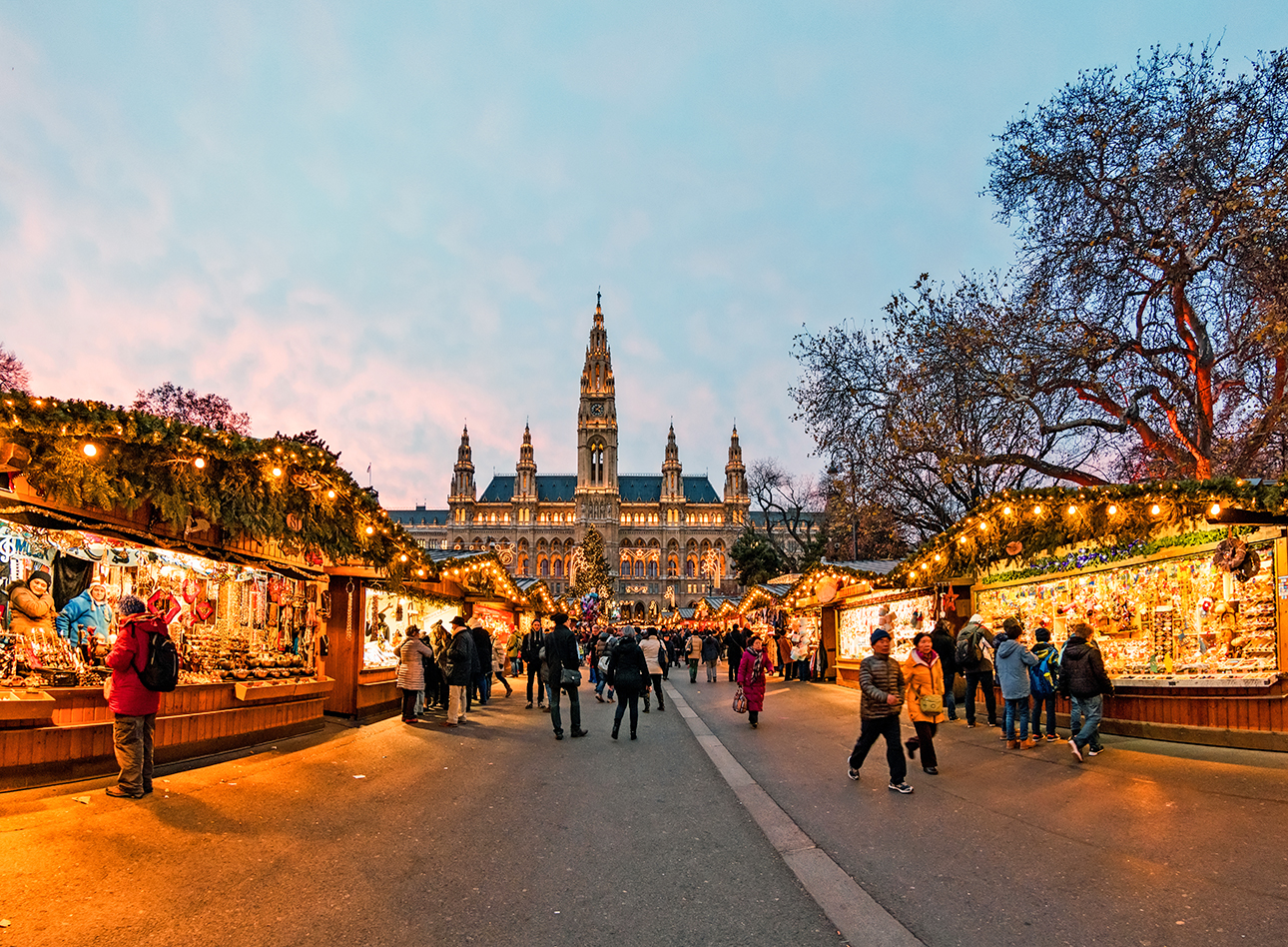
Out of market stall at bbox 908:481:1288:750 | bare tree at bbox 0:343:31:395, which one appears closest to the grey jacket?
market stall at bbox 908:481:1288:750

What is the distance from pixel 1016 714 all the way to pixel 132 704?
9611 millimetres

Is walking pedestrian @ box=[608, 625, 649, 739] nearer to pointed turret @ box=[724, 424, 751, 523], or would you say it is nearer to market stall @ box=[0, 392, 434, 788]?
market stall @ box=[0, 392, 434, 788]

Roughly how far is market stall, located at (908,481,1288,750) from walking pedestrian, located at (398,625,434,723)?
359 inches

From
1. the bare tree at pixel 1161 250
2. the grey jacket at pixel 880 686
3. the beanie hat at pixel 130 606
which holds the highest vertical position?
the bare tree at pixel 1161 250

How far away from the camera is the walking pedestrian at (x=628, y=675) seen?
12047 mm

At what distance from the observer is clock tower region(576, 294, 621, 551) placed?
12575 cm

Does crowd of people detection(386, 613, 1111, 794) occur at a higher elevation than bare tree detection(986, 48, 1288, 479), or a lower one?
lower

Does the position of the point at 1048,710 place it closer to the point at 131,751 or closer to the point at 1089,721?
the point at 1089,721

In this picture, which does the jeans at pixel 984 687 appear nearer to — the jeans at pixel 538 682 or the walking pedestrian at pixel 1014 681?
the walking pedestrian at pixel 1014 681

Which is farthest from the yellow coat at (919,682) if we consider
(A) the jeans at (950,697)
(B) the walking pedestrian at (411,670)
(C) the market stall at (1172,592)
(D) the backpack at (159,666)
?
(B) the walking pedestrian at (411,670)

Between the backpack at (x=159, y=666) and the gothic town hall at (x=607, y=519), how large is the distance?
116547mm

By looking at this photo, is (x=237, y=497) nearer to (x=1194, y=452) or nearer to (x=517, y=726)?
(x=517, y=726)

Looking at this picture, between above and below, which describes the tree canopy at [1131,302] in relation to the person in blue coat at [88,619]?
above

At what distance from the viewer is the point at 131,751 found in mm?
6895
